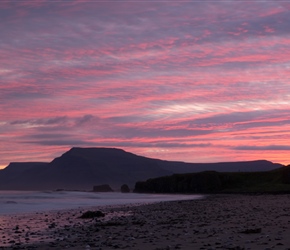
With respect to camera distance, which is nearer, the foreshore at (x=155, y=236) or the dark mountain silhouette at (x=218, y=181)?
the foreshore at (x=155, y=236)

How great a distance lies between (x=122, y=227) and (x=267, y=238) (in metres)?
10.1

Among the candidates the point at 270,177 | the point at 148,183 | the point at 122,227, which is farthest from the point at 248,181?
the point at 122,227

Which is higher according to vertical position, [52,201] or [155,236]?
[52,201]

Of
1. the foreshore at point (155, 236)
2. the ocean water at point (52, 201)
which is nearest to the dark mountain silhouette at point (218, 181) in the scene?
the ocean water at point (52, 201)

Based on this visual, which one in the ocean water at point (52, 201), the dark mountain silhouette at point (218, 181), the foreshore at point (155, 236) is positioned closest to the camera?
the foreshore at point (155, 236)

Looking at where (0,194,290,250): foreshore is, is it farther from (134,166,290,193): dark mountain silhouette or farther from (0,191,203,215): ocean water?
(134,166,290,193): dark mountain silhouette

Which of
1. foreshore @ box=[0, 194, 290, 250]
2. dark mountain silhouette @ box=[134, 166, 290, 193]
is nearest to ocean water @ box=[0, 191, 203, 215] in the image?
foreshore @ box=[0, 194, 290, 250]

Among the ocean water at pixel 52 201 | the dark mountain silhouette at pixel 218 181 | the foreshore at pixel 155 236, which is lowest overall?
the foreshore at pixel 155 236

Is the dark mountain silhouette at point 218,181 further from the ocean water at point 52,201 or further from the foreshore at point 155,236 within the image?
the foreshore at point 155,236

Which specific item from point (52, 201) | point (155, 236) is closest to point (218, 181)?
point (52, 201)

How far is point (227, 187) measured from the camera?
11469 centimetres

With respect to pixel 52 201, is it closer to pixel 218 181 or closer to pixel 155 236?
pixel 155 236

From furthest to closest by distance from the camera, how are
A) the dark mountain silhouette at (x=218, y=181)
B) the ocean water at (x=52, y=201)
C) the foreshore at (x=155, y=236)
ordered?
the dark mountain silhouette at (x=218, y=181) < the ocean water at (x=52, y=201) < the foreshore at (x=155, y=236)

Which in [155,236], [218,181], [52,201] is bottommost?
[155,236]
